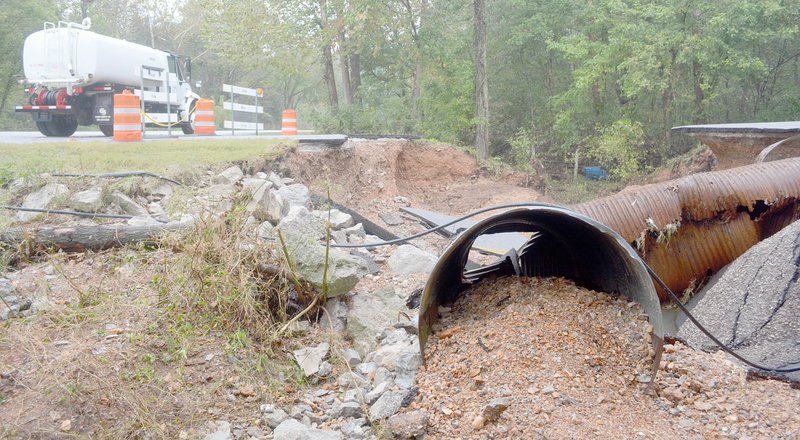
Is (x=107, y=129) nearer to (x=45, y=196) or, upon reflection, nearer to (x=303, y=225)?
(x=45, y=196)

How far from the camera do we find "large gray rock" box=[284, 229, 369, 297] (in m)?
5.75

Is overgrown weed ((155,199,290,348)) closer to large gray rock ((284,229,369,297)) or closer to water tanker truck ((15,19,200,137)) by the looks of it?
large gray rock ((284,229,369,297))

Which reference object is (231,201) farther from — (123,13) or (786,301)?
(123,13)

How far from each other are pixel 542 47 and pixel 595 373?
19640 millimetres

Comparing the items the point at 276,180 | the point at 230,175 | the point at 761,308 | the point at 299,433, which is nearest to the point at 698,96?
the point at 276,180

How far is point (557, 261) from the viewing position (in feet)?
18.8

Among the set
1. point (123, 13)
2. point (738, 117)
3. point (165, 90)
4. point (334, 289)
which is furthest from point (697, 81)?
point (123, 13)

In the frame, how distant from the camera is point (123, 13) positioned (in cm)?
4169

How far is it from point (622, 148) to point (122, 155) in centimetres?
1327

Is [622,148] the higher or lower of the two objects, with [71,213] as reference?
higher

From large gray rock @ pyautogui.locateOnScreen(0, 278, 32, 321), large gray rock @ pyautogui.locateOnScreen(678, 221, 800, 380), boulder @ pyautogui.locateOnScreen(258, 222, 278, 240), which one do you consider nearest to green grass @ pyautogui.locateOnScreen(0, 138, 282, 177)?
large gray rock @ pyautogui.locateOnScreen(0, 278, 32, 321)

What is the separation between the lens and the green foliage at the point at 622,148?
1853cm

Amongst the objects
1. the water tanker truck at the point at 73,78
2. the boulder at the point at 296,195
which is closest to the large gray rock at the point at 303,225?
the boulder at the point at 296,195

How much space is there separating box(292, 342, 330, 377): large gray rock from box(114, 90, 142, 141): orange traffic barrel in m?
8.65
